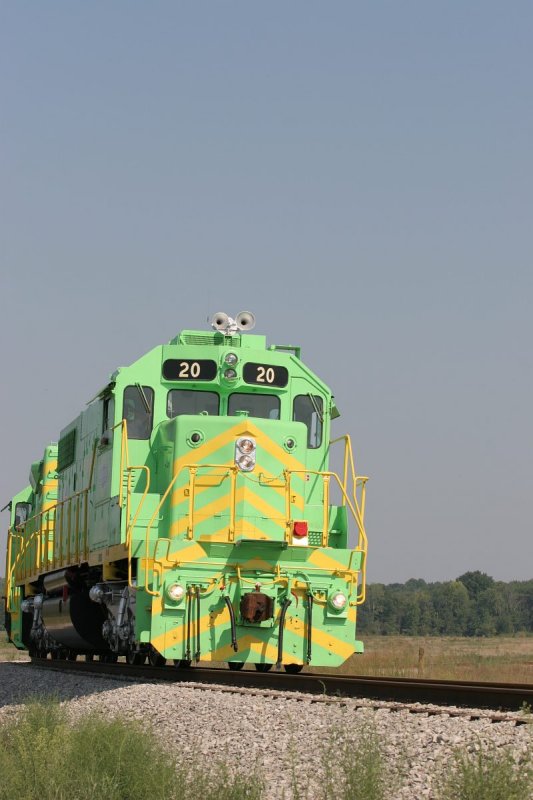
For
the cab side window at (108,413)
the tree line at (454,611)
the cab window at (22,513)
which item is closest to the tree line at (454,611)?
the tree line at (454,611)

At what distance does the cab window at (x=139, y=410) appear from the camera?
1427 cm

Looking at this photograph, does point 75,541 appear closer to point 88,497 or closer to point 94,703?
point 88,497

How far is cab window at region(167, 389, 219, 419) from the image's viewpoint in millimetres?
14398

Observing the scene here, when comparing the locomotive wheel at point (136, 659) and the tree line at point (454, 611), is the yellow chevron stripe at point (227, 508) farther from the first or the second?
the tree line at point (454, 611)

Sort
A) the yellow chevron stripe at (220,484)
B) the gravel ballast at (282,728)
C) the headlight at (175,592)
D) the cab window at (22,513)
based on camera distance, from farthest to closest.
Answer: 1. the cab window at (22,513)
2. the yellow chevron stripe at (220,484)
3. the headlight at (175,592)
4. the gravel ballast at (282,728)

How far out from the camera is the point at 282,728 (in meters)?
8.95

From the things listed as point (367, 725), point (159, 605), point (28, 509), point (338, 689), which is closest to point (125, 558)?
point (159, 605)

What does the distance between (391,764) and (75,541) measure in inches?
394

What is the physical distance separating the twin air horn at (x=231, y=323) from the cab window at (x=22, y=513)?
10482mm

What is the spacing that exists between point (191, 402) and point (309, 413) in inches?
57.2

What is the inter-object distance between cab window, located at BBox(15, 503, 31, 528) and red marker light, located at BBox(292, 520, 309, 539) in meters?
11.5

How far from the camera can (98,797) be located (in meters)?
7.47

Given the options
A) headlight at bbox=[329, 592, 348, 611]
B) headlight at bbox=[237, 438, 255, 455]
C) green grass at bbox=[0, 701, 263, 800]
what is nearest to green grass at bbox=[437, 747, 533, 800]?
green grass at bbox=[0, 701, 263, 800]

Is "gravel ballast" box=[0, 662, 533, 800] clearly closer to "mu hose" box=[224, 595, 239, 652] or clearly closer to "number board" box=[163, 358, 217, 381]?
"mu hose" box=[224, 595, 239, 652]
